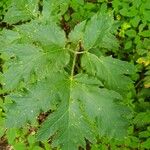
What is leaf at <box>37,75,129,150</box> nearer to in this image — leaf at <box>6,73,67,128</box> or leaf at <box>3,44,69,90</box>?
leaf at <box>6,73,67,128</box>

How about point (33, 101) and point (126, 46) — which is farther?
point (126, 46)

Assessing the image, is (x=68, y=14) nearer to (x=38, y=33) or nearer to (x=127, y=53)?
(x=127, y=53)

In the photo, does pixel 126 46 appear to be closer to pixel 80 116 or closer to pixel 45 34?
pixel 45 34

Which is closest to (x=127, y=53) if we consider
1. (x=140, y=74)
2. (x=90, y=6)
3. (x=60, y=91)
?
(x=140, y=74)

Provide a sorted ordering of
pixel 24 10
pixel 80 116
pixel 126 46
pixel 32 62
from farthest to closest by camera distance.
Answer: pixel 126 46, pixel 24 10, pixel 32 62, pixel 80 116

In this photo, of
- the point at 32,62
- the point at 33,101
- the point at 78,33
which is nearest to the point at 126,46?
the point at 78,33

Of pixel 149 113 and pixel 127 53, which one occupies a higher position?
pixel 127 53
